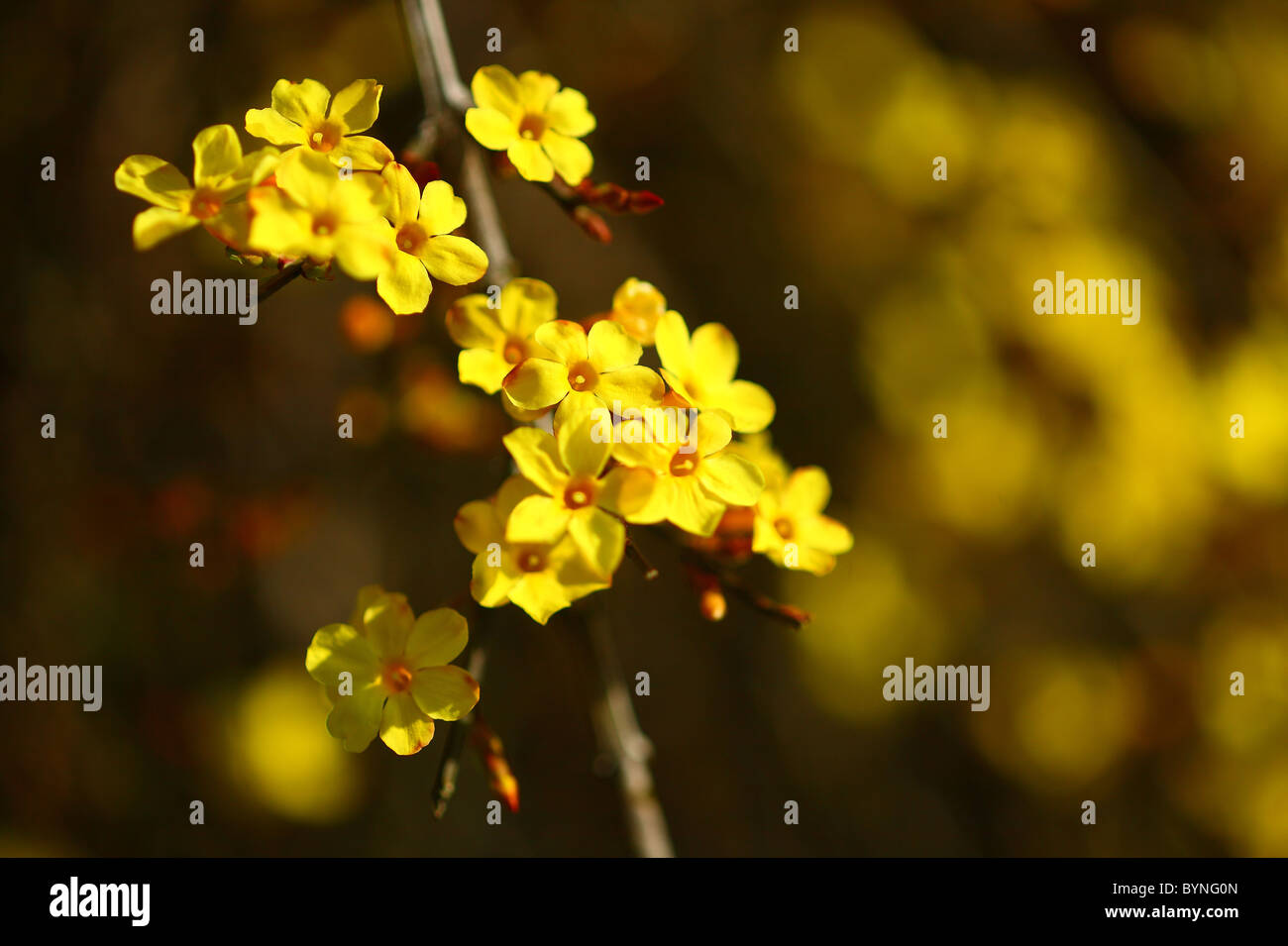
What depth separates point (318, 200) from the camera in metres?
1.07

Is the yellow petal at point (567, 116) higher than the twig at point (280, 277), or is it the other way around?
the yellow petal at point (567, 116)

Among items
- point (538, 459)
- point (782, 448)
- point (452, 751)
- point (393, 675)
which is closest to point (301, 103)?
point (538, 459)

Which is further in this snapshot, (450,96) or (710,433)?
(450,96)

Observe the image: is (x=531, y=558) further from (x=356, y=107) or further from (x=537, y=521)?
(x=356, y=107)

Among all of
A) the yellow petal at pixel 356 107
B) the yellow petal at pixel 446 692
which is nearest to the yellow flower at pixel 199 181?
the yellow petal at pixel 356 107

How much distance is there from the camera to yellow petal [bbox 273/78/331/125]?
1188 millimetres

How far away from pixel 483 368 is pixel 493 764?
60 cm

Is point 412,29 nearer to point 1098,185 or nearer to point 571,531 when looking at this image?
point 571,531

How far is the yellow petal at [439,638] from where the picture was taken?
1216mm

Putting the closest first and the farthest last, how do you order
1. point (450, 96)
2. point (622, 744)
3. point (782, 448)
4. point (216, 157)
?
point (216, 157), point (450, 96), point (622, 744), point (782, 448)

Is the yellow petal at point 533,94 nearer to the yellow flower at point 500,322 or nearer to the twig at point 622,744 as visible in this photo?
the yellow flower at point 500,322

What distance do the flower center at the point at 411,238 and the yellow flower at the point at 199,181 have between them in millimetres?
176
